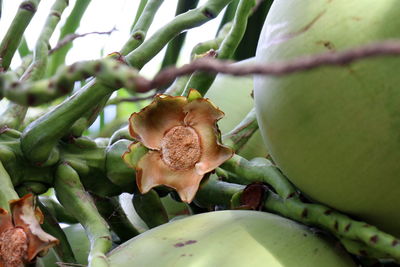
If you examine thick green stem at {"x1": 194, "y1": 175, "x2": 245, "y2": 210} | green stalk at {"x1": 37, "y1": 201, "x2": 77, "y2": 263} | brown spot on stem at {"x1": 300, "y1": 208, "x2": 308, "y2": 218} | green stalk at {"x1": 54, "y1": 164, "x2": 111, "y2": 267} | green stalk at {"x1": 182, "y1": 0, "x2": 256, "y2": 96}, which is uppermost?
green stalk at {"x1": 182, "y1": 0, "x2": 256, "y2": 96}

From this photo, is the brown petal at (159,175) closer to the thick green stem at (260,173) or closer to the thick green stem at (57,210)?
the thick green stem at (260,173)

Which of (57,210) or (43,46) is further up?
(43,46)

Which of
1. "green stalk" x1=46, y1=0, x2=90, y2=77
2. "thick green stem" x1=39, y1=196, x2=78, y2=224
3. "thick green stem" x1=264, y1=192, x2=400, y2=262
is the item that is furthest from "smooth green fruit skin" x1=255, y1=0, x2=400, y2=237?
"green stalk" x1=46, y1=0, x2=90, y2=77

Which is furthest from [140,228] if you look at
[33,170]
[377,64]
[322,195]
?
[377,64]

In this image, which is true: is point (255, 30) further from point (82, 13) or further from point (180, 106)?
point (180, 106)

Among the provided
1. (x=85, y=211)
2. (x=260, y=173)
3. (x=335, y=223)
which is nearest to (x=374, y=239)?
(x=335, y=223)

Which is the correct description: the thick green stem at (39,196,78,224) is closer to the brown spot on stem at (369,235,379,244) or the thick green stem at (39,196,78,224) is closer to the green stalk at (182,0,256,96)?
the green stalk at (182,0,256,96)

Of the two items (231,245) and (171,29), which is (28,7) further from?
(231,245)
